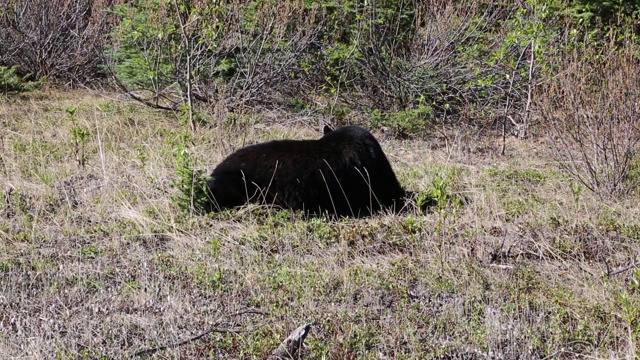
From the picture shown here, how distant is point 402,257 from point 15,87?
8579 millimetres

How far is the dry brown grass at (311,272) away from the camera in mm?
4695

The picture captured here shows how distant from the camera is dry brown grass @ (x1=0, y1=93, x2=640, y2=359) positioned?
470 cm

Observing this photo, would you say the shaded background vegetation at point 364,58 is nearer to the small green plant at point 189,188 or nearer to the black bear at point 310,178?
the black bear at point 310,178

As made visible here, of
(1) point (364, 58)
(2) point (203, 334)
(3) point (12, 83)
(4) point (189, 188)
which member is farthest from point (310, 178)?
(3) point (12, 83)

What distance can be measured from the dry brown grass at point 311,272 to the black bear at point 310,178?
22 cm

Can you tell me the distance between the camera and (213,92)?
11789 mm

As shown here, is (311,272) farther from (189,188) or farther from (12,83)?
(12,83)

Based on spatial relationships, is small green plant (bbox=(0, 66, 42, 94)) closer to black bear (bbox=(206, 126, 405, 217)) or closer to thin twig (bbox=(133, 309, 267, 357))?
black bear (bbox=(206, 126, 405, 217))

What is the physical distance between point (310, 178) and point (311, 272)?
1.61 meters

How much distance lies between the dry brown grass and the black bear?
222 millimetres

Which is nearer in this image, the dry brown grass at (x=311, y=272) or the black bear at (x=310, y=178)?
the dry brown grass at (x=311, y=272)

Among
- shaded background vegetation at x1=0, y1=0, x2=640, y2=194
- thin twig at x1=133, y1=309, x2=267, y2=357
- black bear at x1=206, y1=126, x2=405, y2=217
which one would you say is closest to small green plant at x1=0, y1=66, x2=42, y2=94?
shaded background vegetation at x1=0, y1=0, x2=640, y2=194

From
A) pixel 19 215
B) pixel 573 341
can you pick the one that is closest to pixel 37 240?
pixel 19 215

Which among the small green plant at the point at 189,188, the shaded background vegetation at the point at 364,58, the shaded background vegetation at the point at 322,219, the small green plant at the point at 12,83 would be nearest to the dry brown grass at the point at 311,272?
the shaded background vegetation at the point at 322,219
